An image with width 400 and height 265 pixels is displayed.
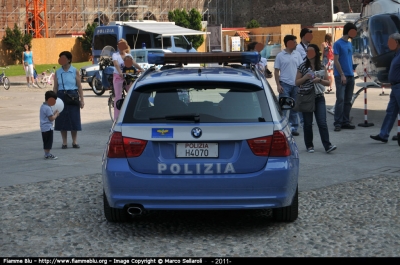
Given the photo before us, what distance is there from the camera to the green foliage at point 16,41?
53844 mm

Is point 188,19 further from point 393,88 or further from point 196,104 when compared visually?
point 196,104

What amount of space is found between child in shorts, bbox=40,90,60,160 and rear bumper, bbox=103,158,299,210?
17.5 ft

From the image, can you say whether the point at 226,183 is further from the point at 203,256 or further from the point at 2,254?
the point at 2,254

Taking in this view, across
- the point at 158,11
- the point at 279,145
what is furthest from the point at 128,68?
the point at 158,11

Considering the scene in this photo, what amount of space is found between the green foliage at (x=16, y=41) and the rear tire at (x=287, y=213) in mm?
48557

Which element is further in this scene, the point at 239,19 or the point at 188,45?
the point at 239,19

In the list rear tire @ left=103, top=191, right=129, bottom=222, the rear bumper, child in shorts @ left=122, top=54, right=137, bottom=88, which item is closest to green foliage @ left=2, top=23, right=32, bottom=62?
child in shorts @ left=122, top=54, right=137, bottom=88

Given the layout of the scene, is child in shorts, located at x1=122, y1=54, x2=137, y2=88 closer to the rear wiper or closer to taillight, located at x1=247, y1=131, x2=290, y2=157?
the rear wiper

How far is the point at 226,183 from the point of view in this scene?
6.55 m

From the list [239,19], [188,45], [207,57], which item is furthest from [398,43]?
[239,19]

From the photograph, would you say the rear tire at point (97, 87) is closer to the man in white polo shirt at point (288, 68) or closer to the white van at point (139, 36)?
the white van at point (139, 36)

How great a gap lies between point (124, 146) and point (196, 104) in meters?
0.71

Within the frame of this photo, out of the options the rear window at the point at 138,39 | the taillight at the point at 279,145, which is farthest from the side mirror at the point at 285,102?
the rear window at the point at 138,39

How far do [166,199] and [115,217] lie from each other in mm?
846
